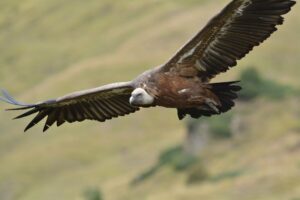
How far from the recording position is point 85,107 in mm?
18688

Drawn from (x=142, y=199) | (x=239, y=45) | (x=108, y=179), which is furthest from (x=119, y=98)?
(x=108, y=179)

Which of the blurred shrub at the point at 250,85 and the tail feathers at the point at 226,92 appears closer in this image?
the tail feathers at the point at 226,92

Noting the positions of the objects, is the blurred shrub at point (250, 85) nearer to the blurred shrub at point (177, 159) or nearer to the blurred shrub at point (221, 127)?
the blurred shrub at point (221, 127)

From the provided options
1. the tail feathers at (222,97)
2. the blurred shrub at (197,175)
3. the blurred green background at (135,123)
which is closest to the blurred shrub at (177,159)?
the blurred green background at (135,123)

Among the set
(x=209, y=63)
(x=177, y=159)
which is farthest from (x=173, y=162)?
(x=209, y=63)

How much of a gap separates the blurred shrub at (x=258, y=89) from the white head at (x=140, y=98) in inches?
1864

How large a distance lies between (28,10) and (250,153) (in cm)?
8243

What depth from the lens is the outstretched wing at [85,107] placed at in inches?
706

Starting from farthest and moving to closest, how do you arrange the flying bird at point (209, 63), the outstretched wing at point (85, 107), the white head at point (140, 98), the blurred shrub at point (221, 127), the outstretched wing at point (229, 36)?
the blurred shrub at point (221, 127)
the outstretched wing at point (85, 107)
the white head at point (140, 98)
the flying bird at point (209, 63)
the outstretched wing at point (229, 36)

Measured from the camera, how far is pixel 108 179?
76938 millimetres

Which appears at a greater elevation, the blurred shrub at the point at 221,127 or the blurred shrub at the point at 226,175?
the blurred shrub at the point at 221,127

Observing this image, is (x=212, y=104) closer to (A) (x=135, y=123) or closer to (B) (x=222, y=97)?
(B) (x=222, y=97)

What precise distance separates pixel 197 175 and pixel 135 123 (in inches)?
1477

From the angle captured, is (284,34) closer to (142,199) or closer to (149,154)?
(149,154)
